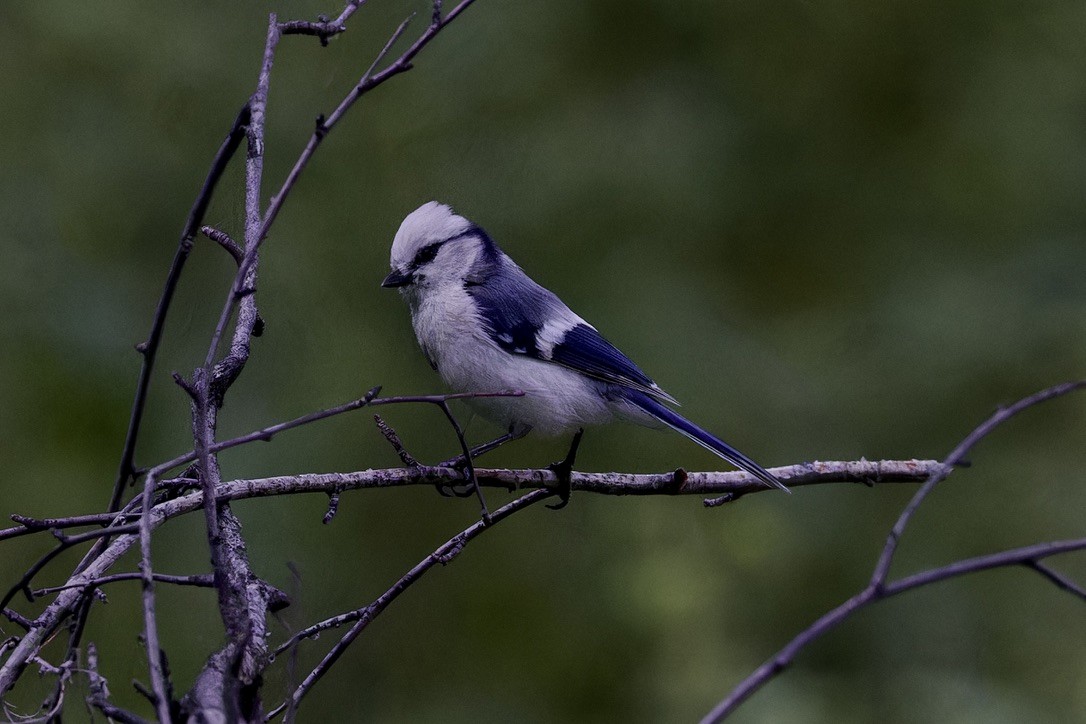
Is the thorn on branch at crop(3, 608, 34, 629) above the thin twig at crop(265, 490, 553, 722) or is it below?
above

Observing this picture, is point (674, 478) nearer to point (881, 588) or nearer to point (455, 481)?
point (455, 481)

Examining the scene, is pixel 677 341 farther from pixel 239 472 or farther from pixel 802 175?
pixel 239 472

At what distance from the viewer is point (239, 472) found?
272 cm

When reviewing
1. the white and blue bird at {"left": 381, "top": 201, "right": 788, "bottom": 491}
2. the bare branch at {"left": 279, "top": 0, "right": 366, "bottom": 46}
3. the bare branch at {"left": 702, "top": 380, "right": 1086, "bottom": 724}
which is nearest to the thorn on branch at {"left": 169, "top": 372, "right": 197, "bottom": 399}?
the bare branch at {"left": 279, "top": 0, "right": 366, "bottom": 46}

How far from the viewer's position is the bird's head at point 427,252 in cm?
237

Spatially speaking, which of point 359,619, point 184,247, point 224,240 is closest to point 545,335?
point 224,240

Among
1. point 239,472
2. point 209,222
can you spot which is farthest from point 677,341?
point 209,222

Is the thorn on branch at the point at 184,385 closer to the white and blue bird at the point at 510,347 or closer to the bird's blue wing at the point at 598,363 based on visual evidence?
the white and blue bird at the point at 510,347

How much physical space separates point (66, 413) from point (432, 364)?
137 centimetres

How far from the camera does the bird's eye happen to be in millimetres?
2395

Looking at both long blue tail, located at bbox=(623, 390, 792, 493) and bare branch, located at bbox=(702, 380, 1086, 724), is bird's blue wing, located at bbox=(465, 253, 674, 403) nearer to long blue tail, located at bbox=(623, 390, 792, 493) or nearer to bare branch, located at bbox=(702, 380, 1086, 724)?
long blue tail, located at bbox=(623, 390, 792, 493)

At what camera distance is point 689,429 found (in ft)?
7.23

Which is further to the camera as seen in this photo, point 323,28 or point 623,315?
point 623,315

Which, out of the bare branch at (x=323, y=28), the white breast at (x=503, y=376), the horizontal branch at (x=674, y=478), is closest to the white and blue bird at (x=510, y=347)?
the white breast at (x=503, y=376)
